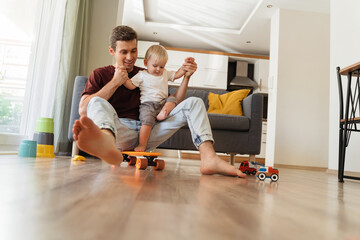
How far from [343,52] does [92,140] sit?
323 centimetres

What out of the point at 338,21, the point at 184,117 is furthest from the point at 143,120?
the point at 338,21

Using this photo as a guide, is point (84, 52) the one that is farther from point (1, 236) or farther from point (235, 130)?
point (1, 236)

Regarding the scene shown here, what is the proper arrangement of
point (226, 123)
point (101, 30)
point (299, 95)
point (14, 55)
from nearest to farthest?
point (14, 55), point (226, 123), point (101, 30), point (299, 95)

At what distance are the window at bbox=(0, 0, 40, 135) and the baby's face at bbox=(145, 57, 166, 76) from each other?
Answer: 1015 millimetres

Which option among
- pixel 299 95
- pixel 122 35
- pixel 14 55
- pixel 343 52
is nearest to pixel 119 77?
pixel 122 35

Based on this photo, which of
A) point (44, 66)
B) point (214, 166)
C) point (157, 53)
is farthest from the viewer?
point (44, 66)

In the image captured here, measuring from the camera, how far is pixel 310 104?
4355mm

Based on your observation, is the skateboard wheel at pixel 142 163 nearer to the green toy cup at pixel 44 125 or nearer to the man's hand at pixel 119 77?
the man's hand at pixel 119 77

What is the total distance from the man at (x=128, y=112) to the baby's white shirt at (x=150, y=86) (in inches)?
2.2

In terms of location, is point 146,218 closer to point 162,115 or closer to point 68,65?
point 162,115

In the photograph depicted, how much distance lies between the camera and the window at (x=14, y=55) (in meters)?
2.04

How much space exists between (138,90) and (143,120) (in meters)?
0.28

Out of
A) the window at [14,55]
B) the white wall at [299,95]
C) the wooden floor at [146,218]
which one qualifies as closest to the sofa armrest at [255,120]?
the white wall at [299,95]

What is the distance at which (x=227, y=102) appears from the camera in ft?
12.2
